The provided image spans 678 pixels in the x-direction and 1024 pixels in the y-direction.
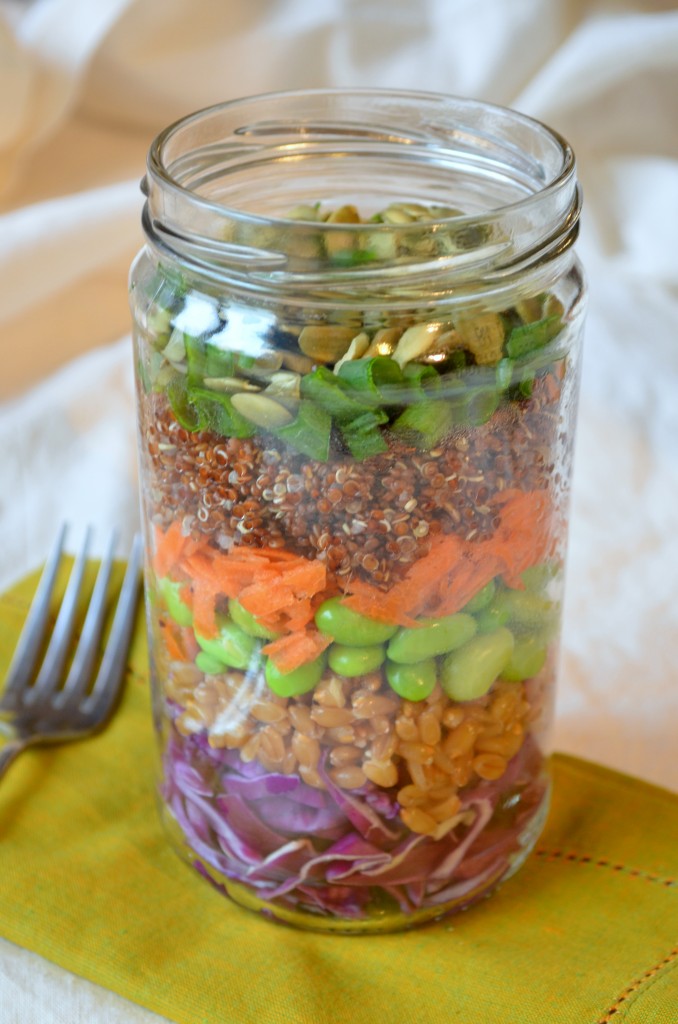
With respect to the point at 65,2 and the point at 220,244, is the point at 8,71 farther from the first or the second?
the point at 220,244

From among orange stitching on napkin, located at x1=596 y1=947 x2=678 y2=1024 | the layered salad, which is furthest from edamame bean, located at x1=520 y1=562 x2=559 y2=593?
orange stitching on napkin, located at x1=596 y1=947 x2=678 y2=1024

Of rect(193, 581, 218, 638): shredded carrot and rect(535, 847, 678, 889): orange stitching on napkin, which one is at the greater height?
rect(193, 581, 218, 638): shredded carrot

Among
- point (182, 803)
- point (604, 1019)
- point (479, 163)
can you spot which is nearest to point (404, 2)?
point (479, 163)

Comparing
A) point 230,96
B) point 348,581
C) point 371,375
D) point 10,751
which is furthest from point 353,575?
point 230,96

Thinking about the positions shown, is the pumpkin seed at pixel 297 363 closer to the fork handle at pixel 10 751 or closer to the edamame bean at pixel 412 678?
the edamame bean at pixel 412 678

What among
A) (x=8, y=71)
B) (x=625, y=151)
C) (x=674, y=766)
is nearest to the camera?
(x=674, y=766)

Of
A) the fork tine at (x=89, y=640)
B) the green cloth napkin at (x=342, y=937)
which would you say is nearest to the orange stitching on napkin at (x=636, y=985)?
the green cloth napkin at (x=342, y=937)

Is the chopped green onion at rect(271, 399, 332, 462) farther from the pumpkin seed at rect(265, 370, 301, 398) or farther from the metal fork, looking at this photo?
the metal fork
